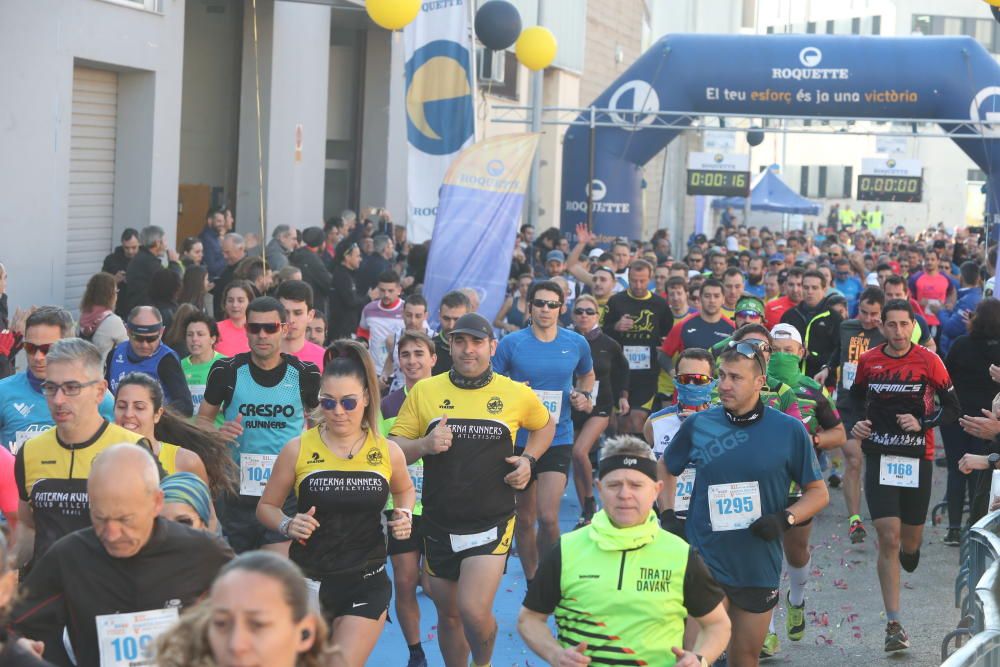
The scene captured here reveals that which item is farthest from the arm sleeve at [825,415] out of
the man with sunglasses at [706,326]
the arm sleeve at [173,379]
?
the man with sunglasses at [706,326]

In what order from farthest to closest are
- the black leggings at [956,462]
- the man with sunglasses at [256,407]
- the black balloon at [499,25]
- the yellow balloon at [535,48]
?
the yellow balloon at [535,48] < the black balloon at [499,25] < the black leggings at [956,462] < the man with sunglasses at [256,407]

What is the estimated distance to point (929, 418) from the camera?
8.80 m

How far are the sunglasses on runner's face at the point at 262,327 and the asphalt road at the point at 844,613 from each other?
6.35 ft

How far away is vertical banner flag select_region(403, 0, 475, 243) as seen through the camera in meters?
13.1

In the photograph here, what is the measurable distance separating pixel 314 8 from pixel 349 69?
368cm

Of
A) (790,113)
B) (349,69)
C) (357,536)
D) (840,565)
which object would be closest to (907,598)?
(840,565)

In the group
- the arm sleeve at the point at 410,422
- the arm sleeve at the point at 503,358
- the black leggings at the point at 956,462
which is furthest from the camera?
the black leggings at the point at 956,462

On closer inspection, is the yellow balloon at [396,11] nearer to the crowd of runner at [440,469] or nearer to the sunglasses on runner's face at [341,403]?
the crowd of runner at [440,469]

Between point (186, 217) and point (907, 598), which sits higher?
point (186, 217)

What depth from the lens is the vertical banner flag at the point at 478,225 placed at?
39.8ft

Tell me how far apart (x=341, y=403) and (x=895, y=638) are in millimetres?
3842

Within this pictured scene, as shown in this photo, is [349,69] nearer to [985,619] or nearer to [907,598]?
[907,598]

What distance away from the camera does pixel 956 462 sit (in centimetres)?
1089

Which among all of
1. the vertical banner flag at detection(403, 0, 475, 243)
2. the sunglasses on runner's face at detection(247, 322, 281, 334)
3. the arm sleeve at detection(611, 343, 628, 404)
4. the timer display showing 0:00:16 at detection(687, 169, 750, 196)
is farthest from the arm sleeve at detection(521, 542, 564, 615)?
the timer display showing 0:00:16 at detection(687, 169, 750, 196)
